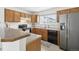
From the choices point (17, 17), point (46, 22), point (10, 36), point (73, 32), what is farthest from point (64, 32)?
point (10, 36)

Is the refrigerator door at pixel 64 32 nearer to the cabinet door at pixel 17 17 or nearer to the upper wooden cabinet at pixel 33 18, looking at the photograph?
the cabinet door at pixel 17 17

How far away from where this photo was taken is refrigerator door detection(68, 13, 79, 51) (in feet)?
9.79

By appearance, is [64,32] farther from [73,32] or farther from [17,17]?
[17,17]

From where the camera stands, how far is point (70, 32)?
3.16m

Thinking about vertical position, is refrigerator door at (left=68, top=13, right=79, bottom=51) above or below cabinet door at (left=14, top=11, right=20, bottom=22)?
below

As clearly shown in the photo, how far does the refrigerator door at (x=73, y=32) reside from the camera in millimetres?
2984

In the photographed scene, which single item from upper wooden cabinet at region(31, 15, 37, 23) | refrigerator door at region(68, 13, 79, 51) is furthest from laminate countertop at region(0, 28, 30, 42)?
upper wooden cabinet at region(31, 15, 37, 23)

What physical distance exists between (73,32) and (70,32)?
11 centimetres

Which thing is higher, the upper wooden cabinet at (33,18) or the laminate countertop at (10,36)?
the upper wooden cabinet at (33,18)

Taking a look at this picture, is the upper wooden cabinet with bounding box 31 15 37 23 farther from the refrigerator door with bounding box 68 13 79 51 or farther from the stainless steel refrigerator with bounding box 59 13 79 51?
the refrigerator door with bounding box 68 13 79 51

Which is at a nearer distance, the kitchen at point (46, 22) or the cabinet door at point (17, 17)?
the kitchen at point (46, 22)

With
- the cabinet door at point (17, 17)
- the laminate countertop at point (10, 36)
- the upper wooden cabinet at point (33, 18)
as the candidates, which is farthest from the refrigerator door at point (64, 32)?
the laminate countertop at point (10, 36)

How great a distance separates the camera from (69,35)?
10.4 ft
